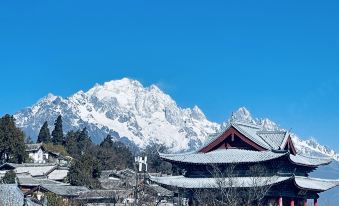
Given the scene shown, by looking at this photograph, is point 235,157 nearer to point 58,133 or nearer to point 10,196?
point 10,196

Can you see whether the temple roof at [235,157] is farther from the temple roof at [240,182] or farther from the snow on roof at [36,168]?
the snow on roof at [36,168]

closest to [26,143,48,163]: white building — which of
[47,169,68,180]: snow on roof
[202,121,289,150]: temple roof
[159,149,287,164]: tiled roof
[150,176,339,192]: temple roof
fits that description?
[47,169,68,180]: snow on roof

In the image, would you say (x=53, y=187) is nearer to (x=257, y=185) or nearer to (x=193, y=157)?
(x=193, y=157)

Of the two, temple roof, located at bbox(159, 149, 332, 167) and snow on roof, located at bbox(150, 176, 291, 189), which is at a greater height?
temple roof, located at bbox(159, 149, 332, 167)

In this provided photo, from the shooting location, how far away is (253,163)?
140ft

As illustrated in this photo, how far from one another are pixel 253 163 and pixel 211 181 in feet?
10.4

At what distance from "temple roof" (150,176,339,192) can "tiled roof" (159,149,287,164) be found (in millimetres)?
1196

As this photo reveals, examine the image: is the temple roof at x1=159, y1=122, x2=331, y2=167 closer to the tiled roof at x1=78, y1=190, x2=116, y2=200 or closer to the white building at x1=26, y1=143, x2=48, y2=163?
the tiled roof at x1=78, y1=190, x2=116, y2=200

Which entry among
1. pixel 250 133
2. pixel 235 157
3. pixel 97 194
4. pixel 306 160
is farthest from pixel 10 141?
pixel 306 160

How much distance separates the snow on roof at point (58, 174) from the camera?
79.0 metres

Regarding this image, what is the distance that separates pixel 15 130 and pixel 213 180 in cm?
4228

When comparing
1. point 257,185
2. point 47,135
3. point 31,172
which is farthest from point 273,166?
point 47,135

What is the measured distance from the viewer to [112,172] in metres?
86.6

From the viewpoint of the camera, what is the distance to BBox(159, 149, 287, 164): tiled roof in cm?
4250
